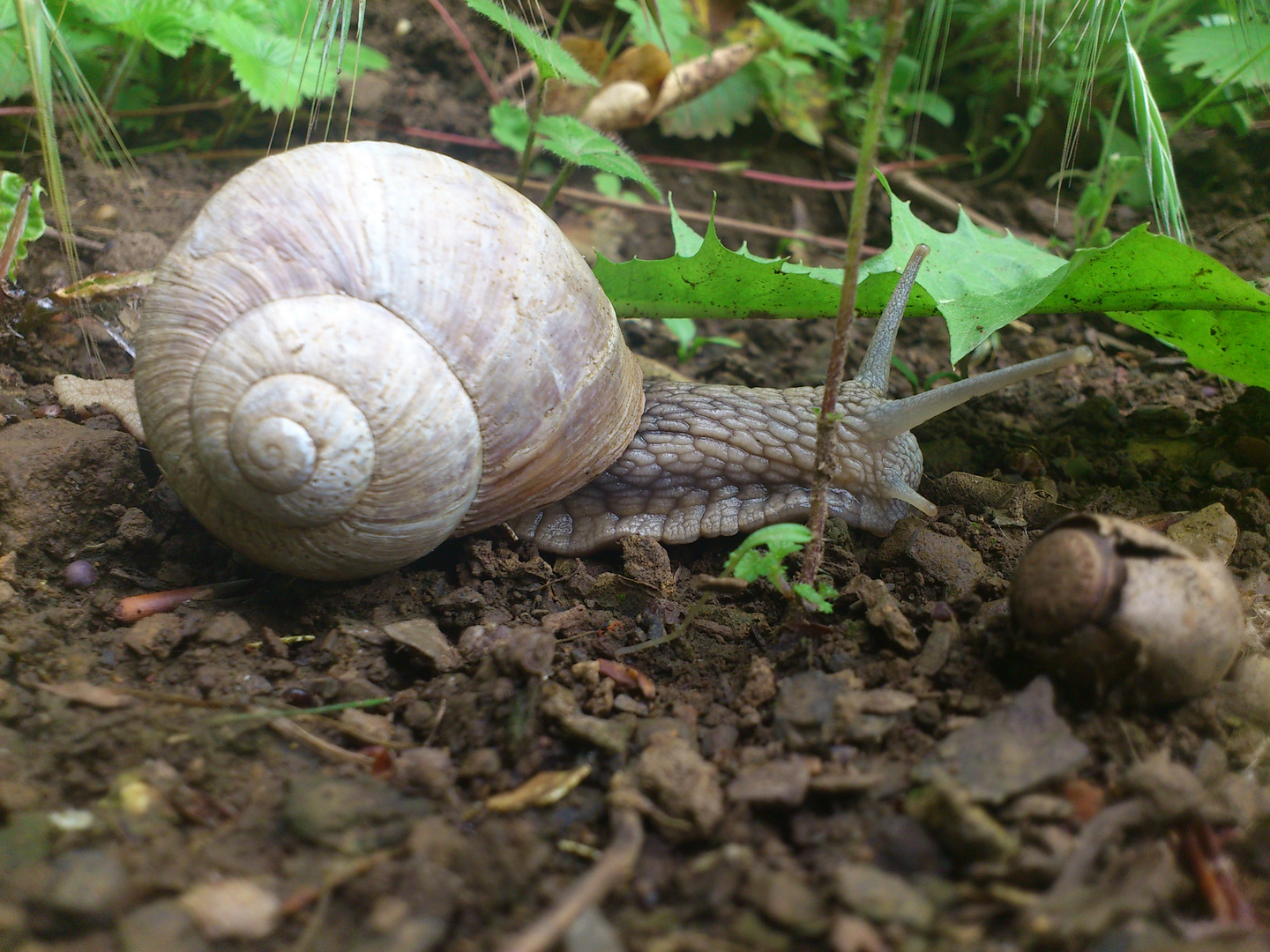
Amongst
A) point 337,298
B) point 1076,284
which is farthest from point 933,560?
point 337,298

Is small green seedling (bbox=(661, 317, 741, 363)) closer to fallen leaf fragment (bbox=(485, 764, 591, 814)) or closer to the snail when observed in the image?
the snail

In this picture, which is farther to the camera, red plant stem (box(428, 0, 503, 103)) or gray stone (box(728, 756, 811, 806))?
red plant stem (box(428, 0, 503, 103))

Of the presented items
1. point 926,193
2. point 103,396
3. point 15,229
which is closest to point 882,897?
point 103,396

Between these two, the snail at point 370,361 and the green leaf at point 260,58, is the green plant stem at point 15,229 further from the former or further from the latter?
the snail at point 370,361

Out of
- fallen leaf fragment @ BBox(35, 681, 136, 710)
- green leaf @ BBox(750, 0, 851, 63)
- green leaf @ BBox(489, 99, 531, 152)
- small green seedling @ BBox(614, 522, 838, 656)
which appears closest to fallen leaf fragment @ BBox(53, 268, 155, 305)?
fallen leaf fragment @ BBox(35, 681, 136, 710)

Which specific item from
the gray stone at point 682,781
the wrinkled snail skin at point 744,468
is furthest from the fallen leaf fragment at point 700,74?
the gray stone at point 682,781
